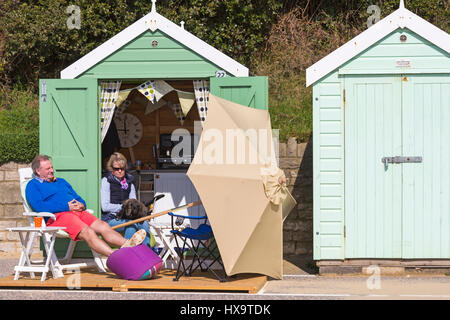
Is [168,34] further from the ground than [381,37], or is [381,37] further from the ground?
[168,34]

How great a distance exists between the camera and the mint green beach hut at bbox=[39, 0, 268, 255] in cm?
828

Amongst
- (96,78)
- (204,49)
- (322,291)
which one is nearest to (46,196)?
(96,78)

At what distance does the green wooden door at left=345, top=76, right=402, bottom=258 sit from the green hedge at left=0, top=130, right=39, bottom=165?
4384 millimetres

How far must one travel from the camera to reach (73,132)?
27.4 feet

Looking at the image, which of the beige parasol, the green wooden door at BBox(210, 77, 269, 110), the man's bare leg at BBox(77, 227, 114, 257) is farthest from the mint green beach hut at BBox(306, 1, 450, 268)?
the man's bare leg at BBox(77, 227, 114, 257)

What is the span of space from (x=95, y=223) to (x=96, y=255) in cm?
34

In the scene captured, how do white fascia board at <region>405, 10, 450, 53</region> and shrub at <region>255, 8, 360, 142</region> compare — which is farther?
shrub at <region>255, 8, 360, 142</region>

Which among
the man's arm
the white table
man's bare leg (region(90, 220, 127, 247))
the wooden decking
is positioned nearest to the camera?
the wooden decking

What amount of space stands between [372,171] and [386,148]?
285 millimetres

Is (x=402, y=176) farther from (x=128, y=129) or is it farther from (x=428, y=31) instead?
(x=128, y=129)

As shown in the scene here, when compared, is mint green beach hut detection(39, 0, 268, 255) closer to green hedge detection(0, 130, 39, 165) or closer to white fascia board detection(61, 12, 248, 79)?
white fascia board detection(61, 12, 248, 79)

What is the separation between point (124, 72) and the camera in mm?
8352

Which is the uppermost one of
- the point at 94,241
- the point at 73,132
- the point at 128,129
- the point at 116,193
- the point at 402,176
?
the point at 128,129

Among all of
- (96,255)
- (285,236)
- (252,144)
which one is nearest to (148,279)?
(96,255)
